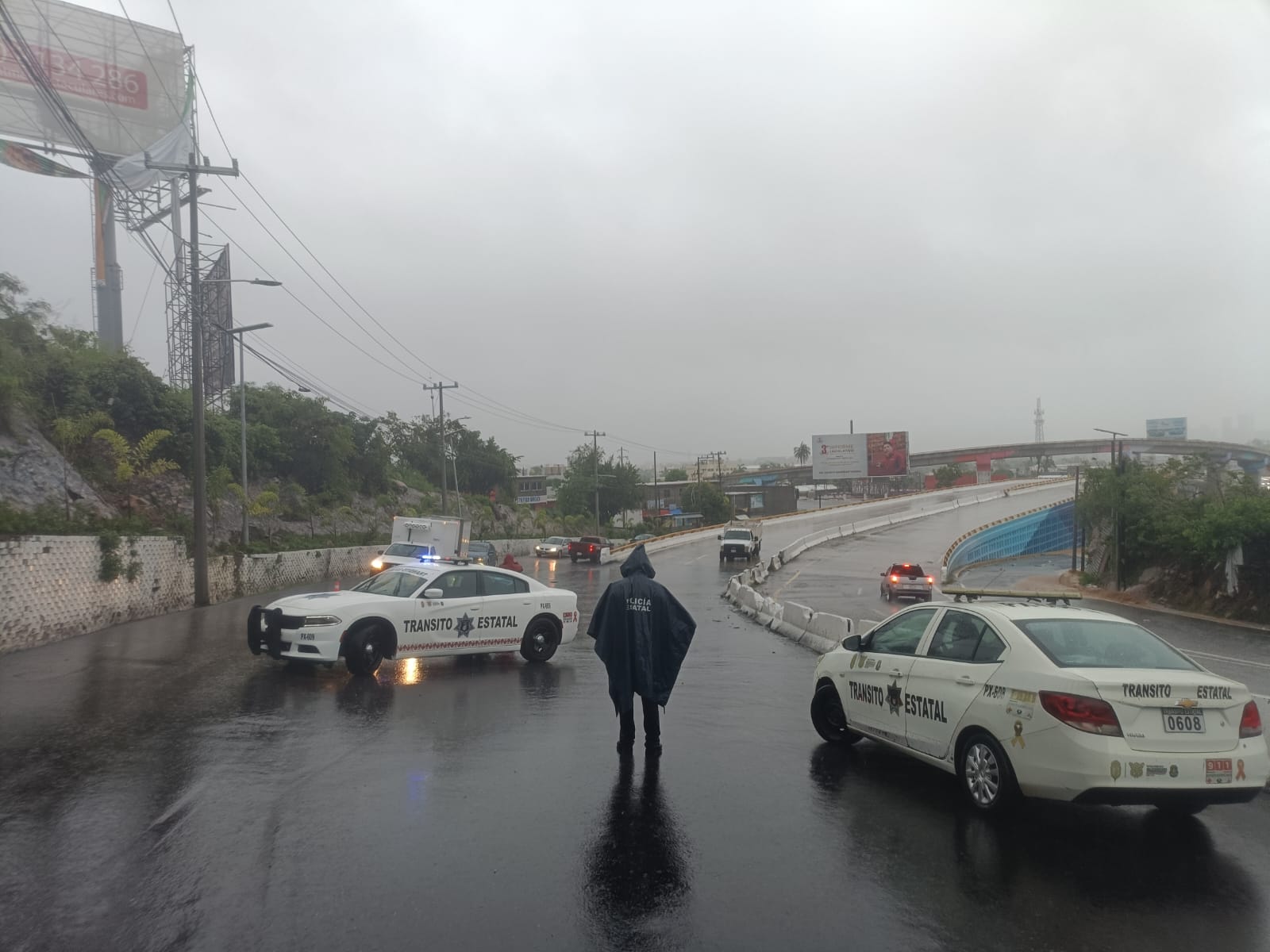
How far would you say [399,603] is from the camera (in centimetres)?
1261

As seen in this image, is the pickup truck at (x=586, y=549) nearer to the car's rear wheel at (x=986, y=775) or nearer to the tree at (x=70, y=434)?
the tree at (x=70, y=434)

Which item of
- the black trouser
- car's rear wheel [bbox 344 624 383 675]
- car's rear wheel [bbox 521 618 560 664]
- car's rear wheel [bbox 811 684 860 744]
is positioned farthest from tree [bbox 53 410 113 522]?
car's rear wheel [bbox 811 684 860 744]

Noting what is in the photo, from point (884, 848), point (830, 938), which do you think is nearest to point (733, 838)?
point (884, 848)

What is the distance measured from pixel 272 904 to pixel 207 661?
10.1 metres

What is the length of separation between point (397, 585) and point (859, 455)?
79.4 m

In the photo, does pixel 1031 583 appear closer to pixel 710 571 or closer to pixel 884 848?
pixel 710 571

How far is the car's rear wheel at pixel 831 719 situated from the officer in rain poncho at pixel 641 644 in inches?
67.6

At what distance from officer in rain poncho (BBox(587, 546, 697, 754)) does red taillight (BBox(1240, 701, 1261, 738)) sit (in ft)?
13.0

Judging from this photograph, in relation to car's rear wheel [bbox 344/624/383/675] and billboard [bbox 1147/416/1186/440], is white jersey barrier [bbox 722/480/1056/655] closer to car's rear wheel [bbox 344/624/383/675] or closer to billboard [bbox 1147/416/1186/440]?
car's rear wheel [bbox 344/624/383/675]

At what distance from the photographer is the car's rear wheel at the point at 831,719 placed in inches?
348

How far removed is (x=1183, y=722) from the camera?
6.04 metres

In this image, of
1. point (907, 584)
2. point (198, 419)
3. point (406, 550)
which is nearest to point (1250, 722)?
point (198, 419)

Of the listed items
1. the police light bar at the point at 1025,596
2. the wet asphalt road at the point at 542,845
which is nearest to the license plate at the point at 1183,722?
the wet asphalt road at the point at 542,845

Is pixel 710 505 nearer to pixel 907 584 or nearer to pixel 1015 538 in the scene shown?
pixel 1015 538
